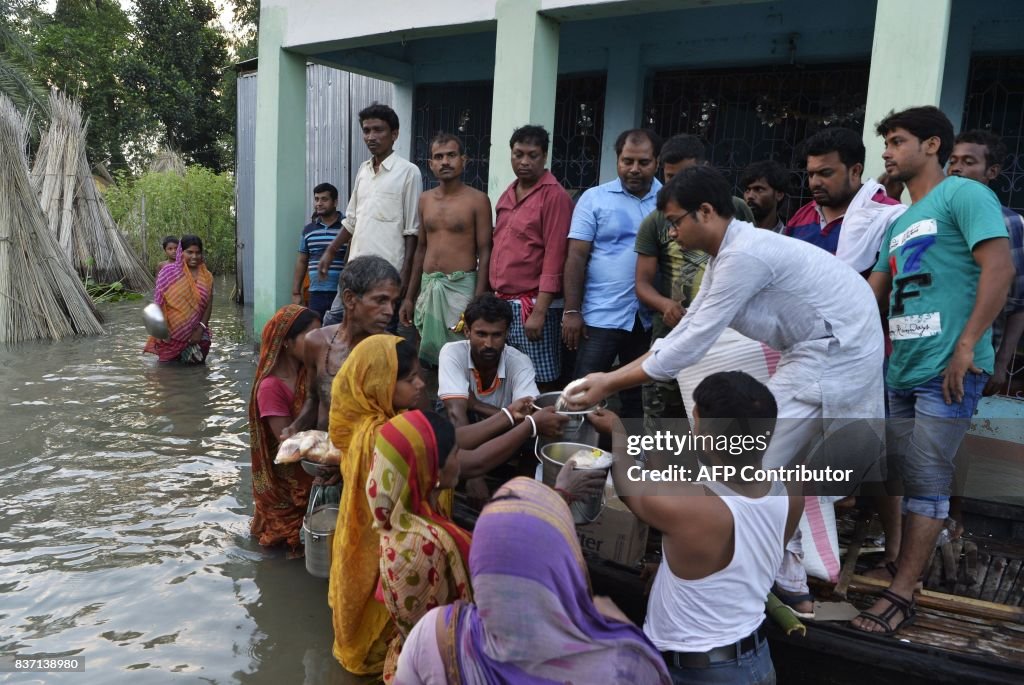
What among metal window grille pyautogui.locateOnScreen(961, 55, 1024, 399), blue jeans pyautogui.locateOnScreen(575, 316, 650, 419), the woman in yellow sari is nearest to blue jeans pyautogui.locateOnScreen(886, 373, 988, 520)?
blue jeans pyautogui.locateOnScreen(575, 316, 650, 419)

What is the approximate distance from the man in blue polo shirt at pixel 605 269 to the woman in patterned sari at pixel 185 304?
5640 millimetres

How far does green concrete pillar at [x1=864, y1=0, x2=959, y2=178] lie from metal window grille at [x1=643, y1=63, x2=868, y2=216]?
2.17 m

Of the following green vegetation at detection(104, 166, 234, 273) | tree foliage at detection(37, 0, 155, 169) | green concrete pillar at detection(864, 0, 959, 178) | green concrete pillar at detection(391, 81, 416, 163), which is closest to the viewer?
green concrete pillar at detection(864, 0, 959, 178)

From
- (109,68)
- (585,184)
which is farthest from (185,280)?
(109,68)

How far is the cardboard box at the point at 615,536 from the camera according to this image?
3428 millimetres

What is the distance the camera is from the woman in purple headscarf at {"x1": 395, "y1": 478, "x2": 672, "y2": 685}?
7.27 feet

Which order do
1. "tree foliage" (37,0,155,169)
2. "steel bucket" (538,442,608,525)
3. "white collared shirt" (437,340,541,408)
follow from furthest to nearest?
"tree foliage" (37,0,155,169), "white collared shirt" (437,340,541,408), "steel bucket" (538,442,608,525)

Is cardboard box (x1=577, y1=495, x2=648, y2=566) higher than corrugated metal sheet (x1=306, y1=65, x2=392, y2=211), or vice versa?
corrugated metal sheet (x1=306, y1=65, x2=392, y2=211)

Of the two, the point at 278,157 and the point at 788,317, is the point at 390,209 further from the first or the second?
the point at 788,317

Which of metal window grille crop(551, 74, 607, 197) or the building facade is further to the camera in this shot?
metal window grille crop(551, 74, 607, 197)

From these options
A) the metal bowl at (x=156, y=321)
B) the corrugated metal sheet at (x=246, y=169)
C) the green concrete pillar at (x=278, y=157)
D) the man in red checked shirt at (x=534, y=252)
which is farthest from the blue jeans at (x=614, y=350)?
the corrugated metal sheet at (x=246, y=169)

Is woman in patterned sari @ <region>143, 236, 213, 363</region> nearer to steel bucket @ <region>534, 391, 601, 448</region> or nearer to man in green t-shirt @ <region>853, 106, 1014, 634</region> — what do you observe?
steel bucket @ <region>534, 391, 601, 448</region>

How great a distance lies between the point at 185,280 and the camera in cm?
884

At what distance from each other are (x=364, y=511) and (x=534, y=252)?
222 cm
